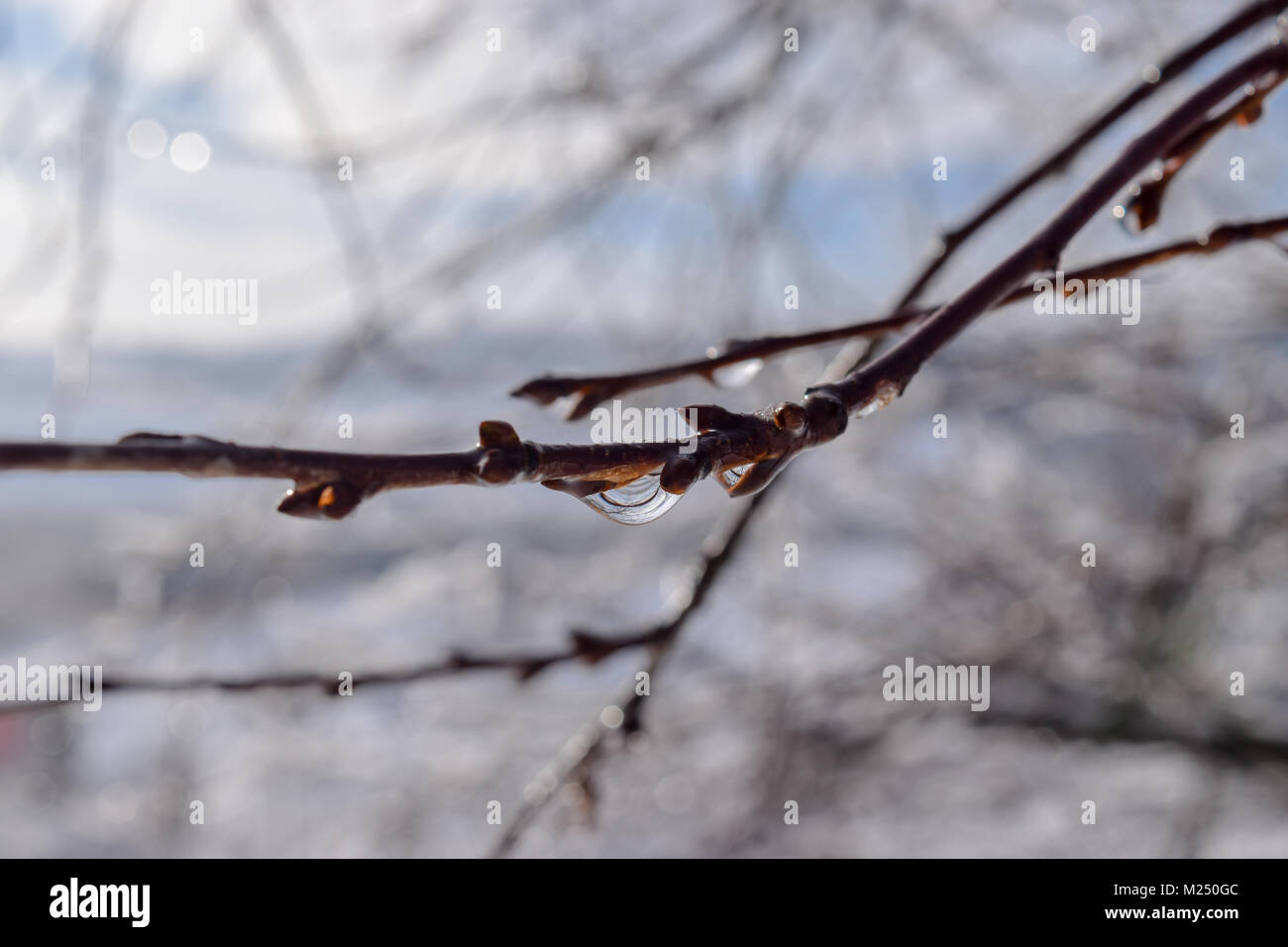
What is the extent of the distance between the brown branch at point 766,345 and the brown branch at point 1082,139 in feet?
0.69

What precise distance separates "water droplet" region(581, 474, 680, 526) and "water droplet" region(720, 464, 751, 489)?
2 centimetres

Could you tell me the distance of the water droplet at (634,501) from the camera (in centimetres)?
37

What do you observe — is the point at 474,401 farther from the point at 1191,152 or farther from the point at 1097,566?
the point at 1191,152

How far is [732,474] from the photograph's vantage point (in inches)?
14.7

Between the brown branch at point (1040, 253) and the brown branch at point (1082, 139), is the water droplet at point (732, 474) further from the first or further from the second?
the brown branch at point (1082, 139)

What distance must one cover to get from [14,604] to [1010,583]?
4.46 metres

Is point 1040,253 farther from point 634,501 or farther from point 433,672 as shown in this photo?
point 433,672

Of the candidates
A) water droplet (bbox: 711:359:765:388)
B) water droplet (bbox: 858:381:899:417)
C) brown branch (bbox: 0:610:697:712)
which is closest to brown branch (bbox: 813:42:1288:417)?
water droplet (bbox: 858:381:899:417)

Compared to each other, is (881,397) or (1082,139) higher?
(1082,139)

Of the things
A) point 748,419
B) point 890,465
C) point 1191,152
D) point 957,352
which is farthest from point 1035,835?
point 748,419

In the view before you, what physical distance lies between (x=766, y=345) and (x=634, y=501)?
0.69 ft

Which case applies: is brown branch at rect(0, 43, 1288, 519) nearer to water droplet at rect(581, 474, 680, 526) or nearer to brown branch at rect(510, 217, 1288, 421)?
water droplet at rect(581, 474, 680, 526)

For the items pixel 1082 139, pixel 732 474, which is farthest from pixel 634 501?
pixel 1082 139

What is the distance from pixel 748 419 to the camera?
36cm
